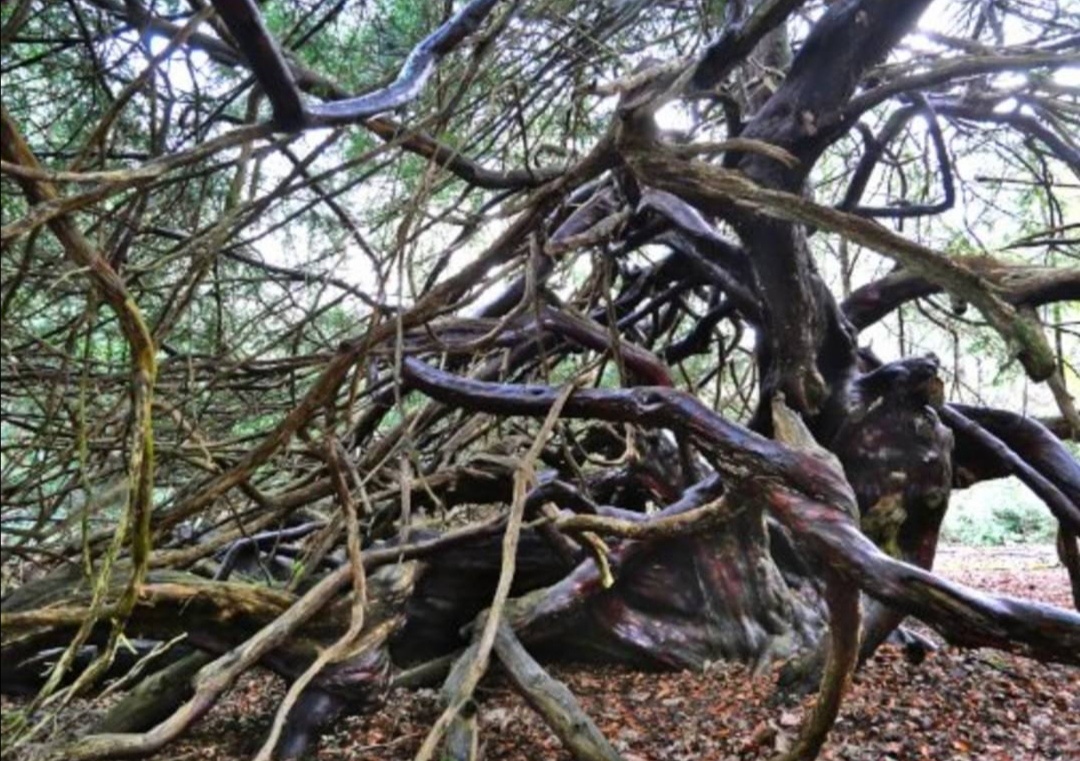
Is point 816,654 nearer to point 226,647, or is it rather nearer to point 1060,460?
point 1060,460

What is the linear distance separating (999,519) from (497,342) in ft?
38.1

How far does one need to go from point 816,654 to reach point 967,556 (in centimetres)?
798

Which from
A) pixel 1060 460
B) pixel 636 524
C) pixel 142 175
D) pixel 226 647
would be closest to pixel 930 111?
pixel 1060 460

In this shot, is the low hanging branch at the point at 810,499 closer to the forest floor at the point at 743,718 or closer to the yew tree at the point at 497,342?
the yew tree at the point at 497,342

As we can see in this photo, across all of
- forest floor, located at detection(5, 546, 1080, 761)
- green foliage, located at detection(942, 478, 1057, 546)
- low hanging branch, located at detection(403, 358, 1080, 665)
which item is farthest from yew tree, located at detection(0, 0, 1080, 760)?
green foliage, located at detection(942, 478, 1057, 546)

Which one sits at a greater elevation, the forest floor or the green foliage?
the green foliage

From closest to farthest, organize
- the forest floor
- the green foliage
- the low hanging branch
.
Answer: the low hanging branch
the forest floor
the green foliage

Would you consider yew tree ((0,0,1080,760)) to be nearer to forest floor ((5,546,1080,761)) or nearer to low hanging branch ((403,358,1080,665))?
low hanging branch ((403,358,1080,665))

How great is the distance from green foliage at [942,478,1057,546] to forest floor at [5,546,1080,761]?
379 inches

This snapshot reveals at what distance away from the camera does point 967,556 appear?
9.73 m

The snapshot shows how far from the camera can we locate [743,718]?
2.82 m

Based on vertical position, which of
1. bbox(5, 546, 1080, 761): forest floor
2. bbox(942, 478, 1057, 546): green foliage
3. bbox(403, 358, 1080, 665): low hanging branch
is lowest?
bbox(5, 546, 1080, 761): forest floor

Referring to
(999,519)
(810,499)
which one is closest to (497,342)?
(810,499)

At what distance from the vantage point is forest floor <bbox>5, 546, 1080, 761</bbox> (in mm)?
2551
